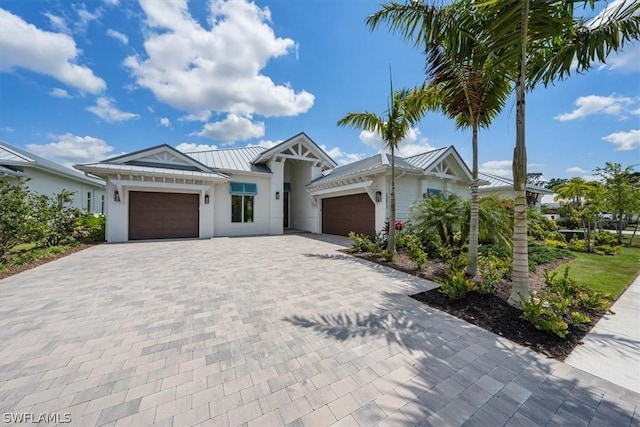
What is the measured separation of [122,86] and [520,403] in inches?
703

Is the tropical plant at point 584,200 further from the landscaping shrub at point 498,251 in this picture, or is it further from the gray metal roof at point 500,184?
the landscaping shrub at point 498,251

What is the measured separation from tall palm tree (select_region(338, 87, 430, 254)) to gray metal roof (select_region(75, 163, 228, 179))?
28.4 ft

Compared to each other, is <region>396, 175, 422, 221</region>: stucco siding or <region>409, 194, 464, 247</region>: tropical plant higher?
<region>396, 175, 422, 221</region>: stucco siding

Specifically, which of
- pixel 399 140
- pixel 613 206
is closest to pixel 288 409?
pixel 399 140

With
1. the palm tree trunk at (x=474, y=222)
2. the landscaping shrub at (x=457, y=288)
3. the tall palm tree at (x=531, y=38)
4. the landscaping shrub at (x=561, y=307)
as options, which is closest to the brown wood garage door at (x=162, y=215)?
the landscaping shrub at (x=457, y=288)

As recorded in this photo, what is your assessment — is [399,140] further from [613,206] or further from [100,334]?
[613,206]

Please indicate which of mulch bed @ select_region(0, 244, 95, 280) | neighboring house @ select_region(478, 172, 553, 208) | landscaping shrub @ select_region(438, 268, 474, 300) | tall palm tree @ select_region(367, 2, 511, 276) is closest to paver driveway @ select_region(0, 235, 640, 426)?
landscaping shrub @ select_region(438, 268, 474, 300)

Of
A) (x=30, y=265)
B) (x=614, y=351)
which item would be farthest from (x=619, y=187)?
(x=30, y=265)

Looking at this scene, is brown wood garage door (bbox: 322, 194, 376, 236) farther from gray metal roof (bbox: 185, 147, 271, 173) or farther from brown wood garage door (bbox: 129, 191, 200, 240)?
brown wood garage door (bbox: 129, 191, 200, 240)

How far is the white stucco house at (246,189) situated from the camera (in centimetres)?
1246

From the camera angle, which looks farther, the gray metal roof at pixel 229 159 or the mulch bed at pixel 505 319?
the gray metal roof at pixel 229 159

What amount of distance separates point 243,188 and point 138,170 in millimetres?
5638

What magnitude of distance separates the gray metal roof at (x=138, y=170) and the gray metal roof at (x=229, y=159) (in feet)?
5.64

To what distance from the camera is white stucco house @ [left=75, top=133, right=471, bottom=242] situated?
40.9ft
